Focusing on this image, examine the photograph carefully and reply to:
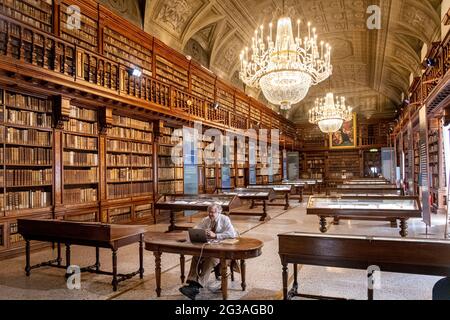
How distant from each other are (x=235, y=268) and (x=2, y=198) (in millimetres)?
4053

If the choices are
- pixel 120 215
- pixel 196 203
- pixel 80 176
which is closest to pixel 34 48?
pixel 80 176

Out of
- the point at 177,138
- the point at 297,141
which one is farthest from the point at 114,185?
the point at 297,141

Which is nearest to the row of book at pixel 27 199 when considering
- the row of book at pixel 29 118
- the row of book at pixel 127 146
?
the row of book at pixel 29 118

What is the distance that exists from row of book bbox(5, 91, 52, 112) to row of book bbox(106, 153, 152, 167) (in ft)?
5.76

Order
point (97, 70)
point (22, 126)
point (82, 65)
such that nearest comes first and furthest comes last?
point (22, 126) → point (82, 65) → point (97, 70)

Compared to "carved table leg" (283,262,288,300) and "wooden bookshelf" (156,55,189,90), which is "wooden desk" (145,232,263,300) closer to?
"carved table leg" (283,262,288,300)

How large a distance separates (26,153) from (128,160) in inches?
102

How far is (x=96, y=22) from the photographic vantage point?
7234mm

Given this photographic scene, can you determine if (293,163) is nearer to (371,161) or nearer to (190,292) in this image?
(371,161)

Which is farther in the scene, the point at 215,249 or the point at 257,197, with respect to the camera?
the point at 257,197

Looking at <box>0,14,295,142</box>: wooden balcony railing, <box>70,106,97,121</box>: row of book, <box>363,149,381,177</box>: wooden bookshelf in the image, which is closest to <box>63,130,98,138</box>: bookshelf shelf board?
<box>70,106,97,121</box>: row of book

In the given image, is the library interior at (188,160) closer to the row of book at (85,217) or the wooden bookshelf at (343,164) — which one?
the row of book at (85,217)

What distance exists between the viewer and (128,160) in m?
8.00

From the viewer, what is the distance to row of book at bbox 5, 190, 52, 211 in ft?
17.6
